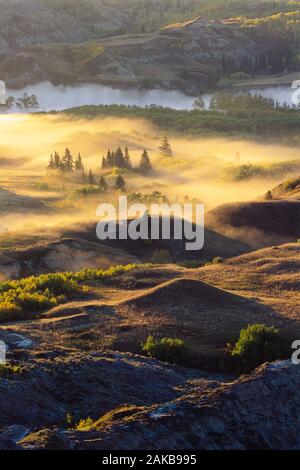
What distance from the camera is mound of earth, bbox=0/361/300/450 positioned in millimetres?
16438

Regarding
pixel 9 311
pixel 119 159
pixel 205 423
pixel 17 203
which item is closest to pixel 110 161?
pixel 119 159

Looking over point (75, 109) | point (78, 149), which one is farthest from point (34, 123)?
point (78, 149)

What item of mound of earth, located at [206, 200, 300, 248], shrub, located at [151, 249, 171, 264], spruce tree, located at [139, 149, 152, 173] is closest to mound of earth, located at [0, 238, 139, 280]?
shrub, located at [151, 249, 171, 264]

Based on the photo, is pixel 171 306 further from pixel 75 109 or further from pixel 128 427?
pixel 75 109

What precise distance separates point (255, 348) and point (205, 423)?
6.63 m

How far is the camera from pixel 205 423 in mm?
17578

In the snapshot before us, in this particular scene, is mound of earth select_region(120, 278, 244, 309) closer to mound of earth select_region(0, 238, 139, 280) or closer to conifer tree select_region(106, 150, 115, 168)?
mound of earth select_region(0, 238, 139, 280)

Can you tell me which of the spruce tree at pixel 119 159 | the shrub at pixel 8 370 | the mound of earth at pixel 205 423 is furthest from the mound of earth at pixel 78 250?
the spruce tree at pixel 119 159

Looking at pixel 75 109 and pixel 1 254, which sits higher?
pixel 75 109

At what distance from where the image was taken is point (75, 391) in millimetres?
20141

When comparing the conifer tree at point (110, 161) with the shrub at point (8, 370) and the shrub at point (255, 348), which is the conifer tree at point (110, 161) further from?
the shrub at point (8, 370)

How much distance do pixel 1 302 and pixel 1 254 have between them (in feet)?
60.1

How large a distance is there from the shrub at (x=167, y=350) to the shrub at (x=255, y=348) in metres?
1.47

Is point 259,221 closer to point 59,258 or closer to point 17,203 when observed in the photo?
point 59,258
